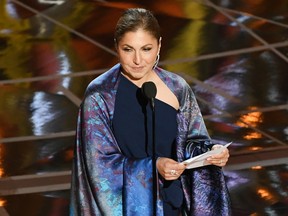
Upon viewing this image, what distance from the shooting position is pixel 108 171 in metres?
4.14

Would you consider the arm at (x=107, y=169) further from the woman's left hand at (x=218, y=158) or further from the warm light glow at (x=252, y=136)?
the warm light glow at (x=252, y=136)

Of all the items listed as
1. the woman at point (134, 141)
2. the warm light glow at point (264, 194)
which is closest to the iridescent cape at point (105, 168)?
the woman at point (134, 141)

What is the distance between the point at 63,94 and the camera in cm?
839

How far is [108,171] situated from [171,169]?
31 centimetres

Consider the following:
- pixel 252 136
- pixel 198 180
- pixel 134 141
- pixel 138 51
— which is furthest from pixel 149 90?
pixel 252 136

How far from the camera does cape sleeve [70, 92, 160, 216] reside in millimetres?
4145

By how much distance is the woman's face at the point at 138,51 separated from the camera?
4074 mm

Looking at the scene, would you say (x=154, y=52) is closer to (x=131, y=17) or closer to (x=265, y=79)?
(x=131, y=17)

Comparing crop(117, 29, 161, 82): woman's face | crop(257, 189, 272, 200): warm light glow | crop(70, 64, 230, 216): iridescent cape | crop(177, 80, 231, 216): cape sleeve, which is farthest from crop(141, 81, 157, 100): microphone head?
crop(257, 189, 272, 200): warm light glow

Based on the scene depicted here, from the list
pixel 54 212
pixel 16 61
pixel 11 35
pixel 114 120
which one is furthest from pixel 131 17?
pixel 11 35

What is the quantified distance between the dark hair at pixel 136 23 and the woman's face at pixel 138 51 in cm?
2

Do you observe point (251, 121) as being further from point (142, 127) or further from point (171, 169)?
point (171, 169)

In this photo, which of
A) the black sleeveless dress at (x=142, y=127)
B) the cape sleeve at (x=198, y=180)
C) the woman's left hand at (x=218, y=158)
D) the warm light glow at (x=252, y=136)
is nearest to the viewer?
the woman's left hand at (x=218, y=158)

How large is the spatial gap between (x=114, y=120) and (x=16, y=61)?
5.22m
